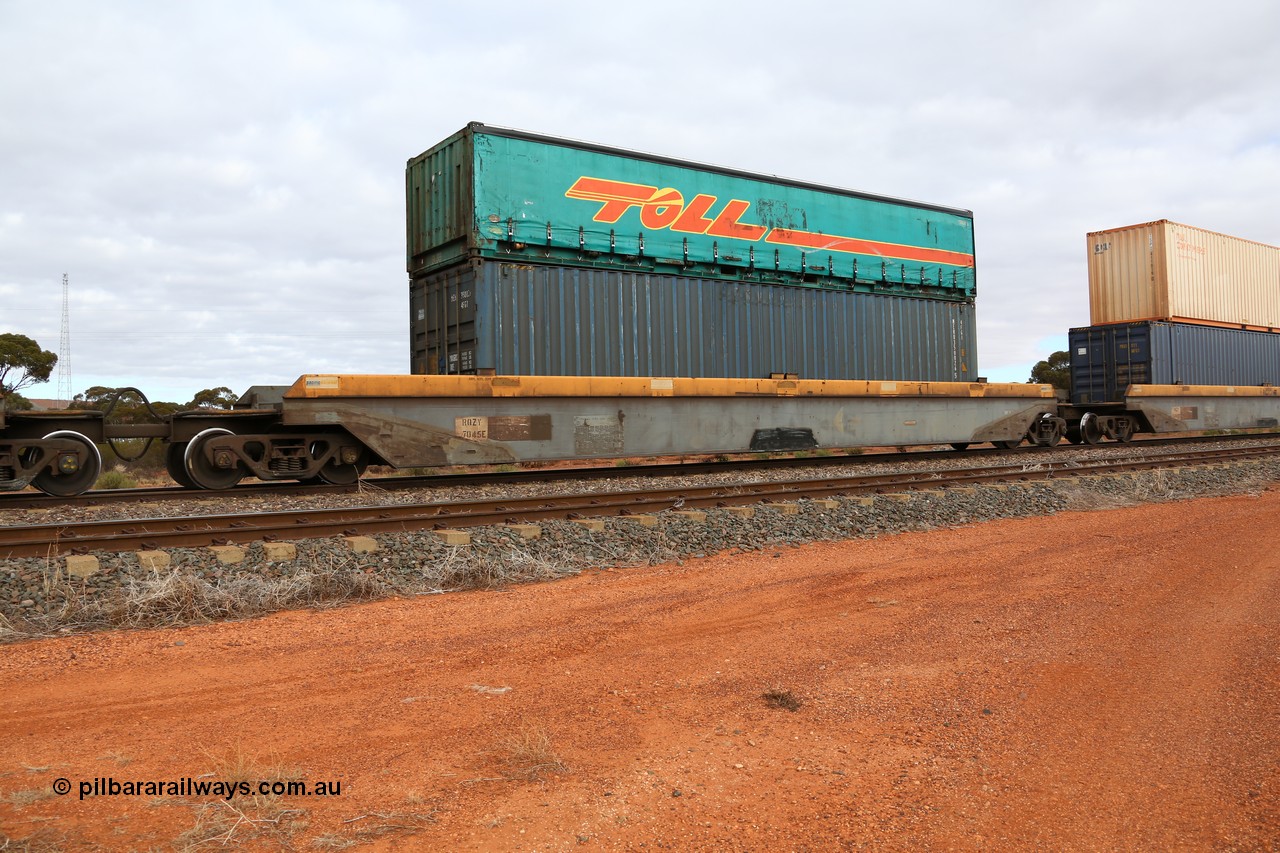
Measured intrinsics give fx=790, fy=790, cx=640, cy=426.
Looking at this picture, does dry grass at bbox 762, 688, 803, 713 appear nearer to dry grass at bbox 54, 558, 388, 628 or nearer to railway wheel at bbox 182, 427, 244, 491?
dry grass at bbox 54, 558, 388, 628

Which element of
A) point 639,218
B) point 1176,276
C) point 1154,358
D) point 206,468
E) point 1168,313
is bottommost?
point 206,468

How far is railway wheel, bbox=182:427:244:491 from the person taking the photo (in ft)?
27.9

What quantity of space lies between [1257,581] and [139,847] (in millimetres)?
6404

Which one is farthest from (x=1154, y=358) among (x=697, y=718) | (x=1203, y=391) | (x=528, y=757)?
(x=528, y=757)

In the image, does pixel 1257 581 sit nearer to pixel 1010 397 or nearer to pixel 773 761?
pixel 773 761

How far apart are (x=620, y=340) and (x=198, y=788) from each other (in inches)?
359

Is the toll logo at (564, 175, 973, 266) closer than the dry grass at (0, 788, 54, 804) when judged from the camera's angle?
No

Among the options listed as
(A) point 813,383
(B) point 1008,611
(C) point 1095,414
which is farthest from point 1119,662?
(C) point 1095,414

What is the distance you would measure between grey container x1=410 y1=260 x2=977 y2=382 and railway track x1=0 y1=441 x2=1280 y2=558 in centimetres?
297

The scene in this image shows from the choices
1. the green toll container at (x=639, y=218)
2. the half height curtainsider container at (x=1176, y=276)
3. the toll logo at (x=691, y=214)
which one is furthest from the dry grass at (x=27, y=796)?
the half height curtainsider container at (x=1176, y=276)

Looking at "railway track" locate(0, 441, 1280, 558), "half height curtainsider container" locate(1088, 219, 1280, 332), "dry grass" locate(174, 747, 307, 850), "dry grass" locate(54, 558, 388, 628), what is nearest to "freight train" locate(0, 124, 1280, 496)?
"railway track" locate(0, 441, 1280, 558)

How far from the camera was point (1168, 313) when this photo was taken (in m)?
18.9

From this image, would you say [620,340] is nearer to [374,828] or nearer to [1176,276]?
[374,828]

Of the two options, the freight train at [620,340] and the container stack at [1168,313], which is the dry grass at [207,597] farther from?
the container stack at [1168,313]
